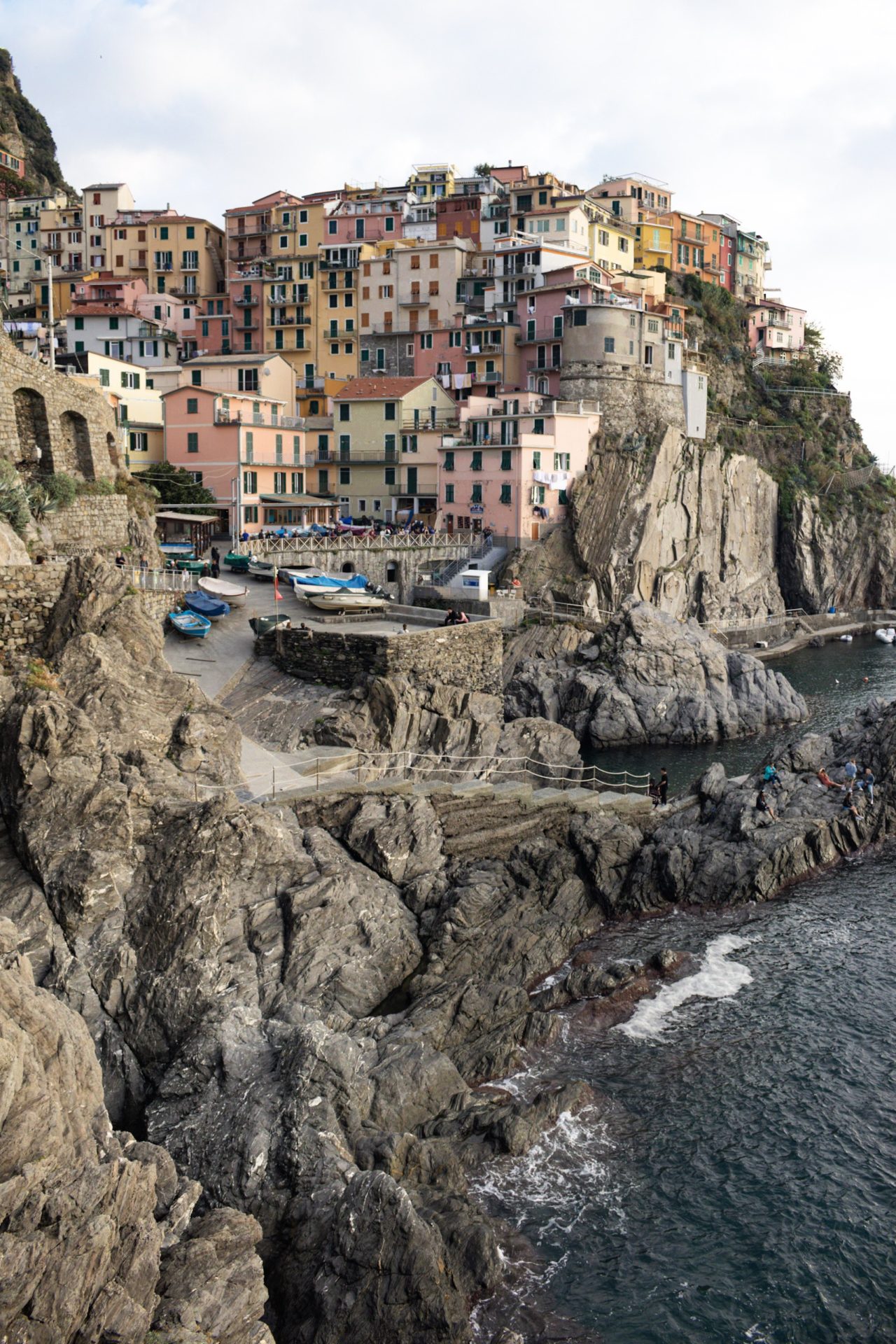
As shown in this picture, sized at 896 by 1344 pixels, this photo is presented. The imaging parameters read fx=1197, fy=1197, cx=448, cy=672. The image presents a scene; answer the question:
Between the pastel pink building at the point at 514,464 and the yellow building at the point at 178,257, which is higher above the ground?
the yellow building at the point at 178,257

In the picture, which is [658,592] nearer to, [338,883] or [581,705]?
[581,705]

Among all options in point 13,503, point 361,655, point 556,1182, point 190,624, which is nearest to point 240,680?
point 190,624

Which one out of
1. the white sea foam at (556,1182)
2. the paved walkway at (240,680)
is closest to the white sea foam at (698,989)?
the white sea foam at (556,1182)

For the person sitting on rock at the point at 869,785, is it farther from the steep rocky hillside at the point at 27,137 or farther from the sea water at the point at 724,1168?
the steep rocky hillside at the point at 27,137

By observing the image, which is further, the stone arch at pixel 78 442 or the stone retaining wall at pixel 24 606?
the stone arch at pixel 78 442

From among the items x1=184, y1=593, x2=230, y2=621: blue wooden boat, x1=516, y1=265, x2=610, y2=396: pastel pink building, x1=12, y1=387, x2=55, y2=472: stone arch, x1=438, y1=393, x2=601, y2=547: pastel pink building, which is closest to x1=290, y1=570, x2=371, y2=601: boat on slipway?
x1=184, y1=593, x2=230, y2=621: blue wooden boat

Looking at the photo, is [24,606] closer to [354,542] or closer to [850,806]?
[850,806]

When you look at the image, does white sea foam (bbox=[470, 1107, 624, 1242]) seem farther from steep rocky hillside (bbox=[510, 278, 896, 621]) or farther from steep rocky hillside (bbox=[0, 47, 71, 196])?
steep rocky hillside (bbox=[0, 47, 71, 196])
